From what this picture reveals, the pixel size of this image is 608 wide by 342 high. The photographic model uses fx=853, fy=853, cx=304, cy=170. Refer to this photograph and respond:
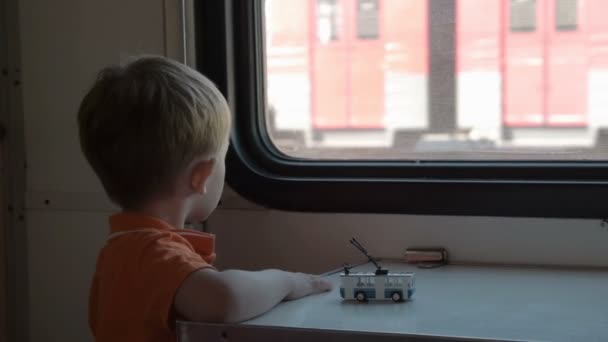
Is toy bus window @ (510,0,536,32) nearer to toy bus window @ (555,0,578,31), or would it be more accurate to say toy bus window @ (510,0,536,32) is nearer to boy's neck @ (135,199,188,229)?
toy bus window @ (555,0,578,31)

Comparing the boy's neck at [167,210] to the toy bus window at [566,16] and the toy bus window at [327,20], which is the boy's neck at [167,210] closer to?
the toy bus window at [327,20]

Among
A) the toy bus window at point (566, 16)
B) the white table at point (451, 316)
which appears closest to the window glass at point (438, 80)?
the toy bus window at point (566, 16)

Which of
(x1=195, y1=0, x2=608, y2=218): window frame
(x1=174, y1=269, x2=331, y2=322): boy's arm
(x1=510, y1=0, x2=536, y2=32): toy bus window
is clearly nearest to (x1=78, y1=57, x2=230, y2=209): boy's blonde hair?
(x1=174, y1=269, x2=331, y2=322): boy's arm

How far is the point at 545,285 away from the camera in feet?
4.54

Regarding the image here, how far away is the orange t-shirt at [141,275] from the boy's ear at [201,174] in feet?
0.23

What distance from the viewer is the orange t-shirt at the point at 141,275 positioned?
111 centimetres

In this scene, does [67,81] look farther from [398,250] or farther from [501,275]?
[501,275]

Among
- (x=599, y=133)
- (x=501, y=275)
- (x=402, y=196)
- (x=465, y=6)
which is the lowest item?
(x=501, y=275)

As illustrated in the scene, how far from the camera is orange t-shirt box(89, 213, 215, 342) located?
43.7 inches

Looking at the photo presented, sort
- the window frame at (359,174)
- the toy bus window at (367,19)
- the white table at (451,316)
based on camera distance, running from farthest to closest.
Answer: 1. the toy bus window at (367,19)
2. the window frame at (359,174)
3. the white table at (451,316)

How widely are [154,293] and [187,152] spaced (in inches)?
8.3

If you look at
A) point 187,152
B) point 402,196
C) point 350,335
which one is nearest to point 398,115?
point 402,196

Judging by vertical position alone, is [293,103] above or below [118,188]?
above

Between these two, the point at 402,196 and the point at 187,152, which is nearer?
the point at 187,152
